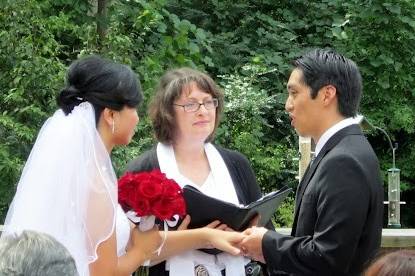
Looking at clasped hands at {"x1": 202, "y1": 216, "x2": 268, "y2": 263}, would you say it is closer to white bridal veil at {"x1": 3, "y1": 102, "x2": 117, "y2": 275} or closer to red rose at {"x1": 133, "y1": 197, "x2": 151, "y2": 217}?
red rose at {"x1": 133, "y1": 197, "x2": 151, "y2": 217}

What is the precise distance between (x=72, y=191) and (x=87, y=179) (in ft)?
0.28

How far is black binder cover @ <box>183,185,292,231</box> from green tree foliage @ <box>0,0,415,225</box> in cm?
321

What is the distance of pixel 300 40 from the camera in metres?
10.9

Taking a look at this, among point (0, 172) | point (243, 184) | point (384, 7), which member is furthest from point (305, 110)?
point (384, 7)

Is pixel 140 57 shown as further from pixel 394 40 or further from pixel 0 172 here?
pixel 394 40

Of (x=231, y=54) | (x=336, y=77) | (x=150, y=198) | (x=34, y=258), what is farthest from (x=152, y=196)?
(x=231, y=54)

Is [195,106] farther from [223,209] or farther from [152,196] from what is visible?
[152,196]

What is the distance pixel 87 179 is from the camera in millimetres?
3254

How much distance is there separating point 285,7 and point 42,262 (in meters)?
9.37

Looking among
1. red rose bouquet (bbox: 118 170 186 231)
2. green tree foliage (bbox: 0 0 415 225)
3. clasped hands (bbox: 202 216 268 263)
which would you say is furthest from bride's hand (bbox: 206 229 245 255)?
green tree foliage (bbox: 0 0 415 225)

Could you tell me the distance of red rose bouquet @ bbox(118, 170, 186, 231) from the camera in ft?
11.3

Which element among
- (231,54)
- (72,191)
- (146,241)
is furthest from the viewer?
(231,54)

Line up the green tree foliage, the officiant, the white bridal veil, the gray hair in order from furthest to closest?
1. the green tree foliage
2. the officiant
3. the white bridal veil
4. the gray hair

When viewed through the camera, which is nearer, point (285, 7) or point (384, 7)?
point (384, 7)
